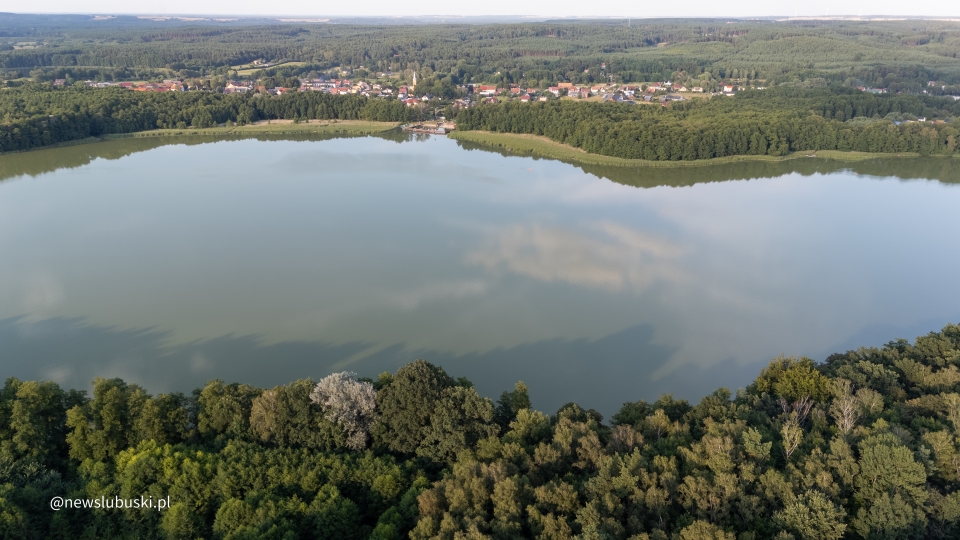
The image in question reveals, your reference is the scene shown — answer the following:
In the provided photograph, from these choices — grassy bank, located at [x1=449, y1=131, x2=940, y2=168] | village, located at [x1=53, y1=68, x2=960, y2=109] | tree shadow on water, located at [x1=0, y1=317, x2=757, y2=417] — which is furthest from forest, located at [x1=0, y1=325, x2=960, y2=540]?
village, located at [x1=53, y1=68, x2=960, y2=109]

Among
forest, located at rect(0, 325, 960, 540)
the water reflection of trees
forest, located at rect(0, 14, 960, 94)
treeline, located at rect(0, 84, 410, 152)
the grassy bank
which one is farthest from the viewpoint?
forest, located at rect(0, 14, 960, 94)

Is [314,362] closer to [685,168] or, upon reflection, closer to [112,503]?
[112,503]

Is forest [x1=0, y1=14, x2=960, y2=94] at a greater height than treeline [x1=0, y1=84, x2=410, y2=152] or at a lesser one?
greater

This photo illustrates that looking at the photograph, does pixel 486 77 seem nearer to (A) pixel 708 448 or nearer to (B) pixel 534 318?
(B) pixel 534 318

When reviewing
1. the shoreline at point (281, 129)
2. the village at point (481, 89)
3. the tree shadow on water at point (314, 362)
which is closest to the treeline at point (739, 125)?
the shoreline at point (281, 129)

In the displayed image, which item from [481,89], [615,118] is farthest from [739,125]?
[481,89]

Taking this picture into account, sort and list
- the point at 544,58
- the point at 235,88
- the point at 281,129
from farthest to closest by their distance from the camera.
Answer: the point at 544,58 → the point at 235,88 → the point at 281,129

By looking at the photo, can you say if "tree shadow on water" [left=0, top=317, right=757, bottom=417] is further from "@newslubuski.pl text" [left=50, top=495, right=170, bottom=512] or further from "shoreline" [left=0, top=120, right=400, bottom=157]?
"shoreline" [left=0, top=120, right=400, bottom=157]

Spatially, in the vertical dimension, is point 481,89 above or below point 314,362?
above

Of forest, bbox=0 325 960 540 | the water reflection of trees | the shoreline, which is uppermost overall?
the shoreline
